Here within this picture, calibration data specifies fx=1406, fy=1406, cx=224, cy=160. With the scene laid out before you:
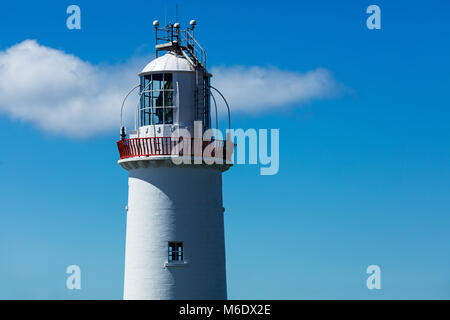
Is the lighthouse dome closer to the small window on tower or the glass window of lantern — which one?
the glass window of lantern

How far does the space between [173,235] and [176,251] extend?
75cm

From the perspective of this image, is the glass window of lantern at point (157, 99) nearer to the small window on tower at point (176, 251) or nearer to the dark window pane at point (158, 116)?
the dark window pane at point (158, 116)

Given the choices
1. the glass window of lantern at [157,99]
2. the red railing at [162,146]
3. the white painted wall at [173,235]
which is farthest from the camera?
the glass window of lantern at [157,99]

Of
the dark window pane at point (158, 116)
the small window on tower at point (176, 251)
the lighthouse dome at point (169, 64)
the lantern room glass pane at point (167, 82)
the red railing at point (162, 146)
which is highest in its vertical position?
the lighthouse dome at point (169, 64)

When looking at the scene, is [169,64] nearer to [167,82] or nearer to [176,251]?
[167,82]

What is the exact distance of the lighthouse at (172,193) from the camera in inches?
2459

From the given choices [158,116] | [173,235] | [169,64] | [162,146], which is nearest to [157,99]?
[158,116]

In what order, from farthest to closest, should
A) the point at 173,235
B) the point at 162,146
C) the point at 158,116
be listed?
the point at 158,116
the point at 162,146
the point at 173,235

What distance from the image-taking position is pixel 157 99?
64.0 metres

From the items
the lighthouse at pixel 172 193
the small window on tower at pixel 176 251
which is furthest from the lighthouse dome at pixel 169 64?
the small window on tower at pixel 176 251

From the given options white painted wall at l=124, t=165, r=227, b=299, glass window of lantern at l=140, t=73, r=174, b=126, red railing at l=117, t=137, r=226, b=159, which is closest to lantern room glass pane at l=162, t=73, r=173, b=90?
glass window of lantern at l=140, t=73, r=174, b=126

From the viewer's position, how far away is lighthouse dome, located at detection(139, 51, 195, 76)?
209ft
